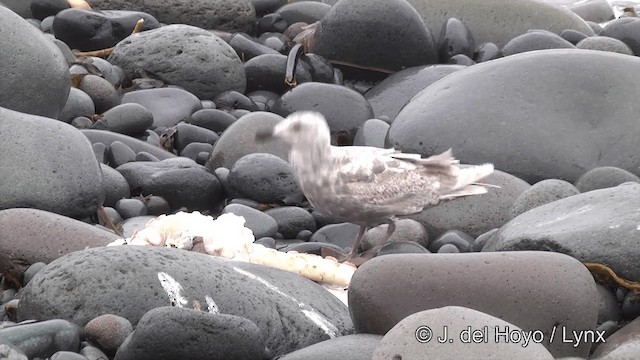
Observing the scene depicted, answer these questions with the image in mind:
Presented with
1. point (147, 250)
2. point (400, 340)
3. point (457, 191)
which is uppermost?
point (400, 340)

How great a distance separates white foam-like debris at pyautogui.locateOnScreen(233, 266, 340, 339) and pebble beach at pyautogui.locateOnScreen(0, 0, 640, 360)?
0.05 ft

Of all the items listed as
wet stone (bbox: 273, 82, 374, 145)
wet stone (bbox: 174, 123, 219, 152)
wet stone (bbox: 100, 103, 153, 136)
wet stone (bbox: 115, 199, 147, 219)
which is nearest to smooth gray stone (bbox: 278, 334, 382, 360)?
wet stone (bbox: 115, 199, 147, 219)

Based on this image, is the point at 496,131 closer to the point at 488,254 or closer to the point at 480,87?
the point at 480,87

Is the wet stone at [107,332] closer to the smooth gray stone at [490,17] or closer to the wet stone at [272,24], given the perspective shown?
the smooth gray stone at [490,17]

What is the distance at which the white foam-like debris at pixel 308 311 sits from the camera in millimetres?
5480

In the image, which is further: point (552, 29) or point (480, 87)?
point (552, 29)

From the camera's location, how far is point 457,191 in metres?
7.50

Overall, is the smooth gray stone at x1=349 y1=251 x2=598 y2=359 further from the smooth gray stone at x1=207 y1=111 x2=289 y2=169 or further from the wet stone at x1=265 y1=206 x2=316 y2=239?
the smooth gray stone at x1=207 y1=111 x2=289 y2=169

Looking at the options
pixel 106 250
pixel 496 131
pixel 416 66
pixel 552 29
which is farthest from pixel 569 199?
pixel 552 29

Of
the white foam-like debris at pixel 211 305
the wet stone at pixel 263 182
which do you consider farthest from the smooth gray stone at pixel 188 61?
the white foam-like debris at pixel 211 305

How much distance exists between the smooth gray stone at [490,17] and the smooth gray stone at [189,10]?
2.25 metres

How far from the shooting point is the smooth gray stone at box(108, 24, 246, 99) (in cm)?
1102

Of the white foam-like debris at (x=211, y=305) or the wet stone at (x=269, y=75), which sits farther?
the wet stone at (x=269, y=75)

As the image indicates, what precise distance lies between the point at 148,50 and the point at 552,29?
5.30 meters
